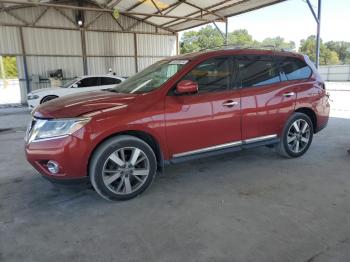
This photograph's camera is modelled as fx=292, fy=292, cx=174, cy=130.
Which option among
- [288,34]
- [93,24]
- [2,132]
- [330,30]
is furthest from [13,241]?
[288,34]

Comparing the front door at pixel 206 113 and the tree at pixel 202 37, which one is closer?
the front door at pixel 206 113

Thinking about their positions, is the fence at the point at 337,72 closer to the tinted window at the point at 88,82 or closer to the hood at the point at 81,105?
the tinted window at the point at 88,82

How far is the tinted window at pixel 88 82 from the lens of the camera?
35.9ft

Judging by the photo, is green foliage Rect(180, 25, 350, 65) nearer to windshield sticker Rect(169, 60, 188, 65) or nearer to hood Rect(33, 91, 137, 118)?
windshield sticker Rect(169, 60, 188, 65)

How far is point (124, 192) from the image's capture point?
332cm

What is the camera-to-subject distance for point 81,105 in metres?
3.25

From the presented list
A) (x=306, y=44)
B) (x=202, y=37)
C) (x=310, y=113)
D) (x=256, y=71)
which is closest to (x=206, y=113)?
(x=256, y=71)

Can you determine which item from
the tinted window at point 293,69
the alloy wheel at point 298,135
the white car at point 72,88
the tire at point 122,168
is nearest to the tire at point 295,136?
the alloy wheel at point 298,135

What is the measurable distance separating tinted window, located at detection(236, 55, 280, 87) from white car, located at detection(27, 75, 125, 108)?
7.24 m

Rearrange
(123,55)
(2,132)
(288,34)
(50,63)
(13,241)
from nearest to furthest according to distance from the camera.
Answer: (13,241), (2,132), (50,63), (123,55), (288,34)

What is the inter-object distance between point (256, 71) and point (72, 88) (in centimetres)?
836

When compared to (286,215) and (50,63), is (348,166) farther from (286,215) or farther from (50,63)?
(50,63)

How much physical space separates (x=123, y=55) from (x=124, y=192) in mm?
15481

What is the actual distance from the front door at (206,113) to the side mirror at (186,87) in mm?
87
